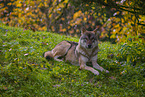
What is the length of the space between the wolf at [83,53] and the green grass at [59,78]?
30cm

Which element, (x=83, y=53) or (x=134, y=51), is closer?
(x=134, y=51)

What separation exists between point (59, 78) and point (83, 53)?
1.57 m

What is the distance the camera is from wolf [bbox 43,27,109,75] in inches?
229

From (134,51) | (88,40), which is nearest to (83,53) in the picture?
(88,40)

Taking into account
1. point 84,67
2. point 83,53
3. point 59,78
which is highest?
point 83,53

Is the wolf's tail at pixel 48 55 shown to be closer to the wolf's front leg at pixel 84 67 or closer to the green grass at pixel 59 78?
the green grass at pixel 59 78

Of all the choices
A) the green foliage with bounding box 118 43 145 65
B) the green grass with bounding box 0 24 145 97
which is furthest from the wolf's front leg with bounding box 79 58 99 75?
the green foliage with bounding box 118 43 145 65

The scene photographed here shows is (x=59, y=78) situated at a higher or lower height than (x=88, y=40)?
lower

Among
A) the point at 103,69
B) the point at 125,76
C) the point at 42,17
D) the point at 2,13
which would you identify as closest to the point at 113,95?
the point at 125,76

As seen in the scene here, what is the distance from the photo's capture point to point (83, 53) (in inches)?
237

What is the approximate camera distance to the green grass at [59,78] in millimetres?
3910

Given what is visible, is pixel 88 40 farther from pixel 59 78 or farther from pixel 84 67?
pixel 59 78

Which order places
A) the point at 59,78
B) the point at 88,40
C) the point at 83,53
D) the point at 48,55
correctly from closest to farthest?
the point at 59,78
the point at 88,40
the point at 83,53
the point at 48,55

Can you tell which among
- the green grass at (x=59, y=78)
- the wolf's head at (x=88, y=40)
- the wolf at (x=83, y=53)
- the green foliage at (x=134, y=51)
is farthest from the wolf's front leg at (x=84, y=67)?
the green foliage at (x=134, y=51)
